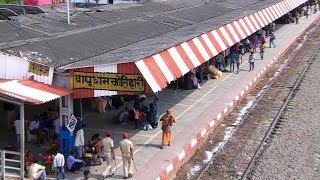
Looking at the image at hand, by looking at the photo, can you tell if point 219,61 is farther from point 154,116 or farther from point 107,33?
point 154,116

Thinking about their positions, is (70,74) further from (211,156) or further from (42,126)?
(211,156)

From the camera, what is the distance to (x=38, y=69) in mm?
14641

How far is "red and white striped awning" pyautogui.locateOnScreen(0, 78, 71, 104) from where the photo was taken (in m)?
12.9

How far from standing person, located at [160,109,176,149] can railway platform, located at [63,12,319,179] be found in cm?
27

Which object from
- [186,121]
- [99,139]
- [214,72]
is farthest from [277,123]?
[214,72]

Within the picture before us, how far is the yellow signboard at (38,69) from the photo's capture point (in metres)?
14.5

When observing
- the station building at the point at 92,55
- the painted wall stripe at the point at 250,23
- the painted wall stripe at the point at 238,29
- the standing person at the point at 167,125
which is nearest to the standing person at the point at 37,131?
the station building at the point at 92,55

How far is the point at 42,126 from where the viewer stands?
54.7ft

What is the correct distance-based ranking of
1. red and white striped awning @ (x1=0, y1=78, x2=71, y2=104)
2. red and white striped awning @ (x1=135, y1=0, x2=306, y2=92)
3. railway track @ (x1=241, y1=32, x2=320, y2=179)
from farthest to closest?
railway track @ (x1=241, y1=32, x2=320, y2=179), red and white striped awning @ (x1=135, y1=0, x2=306, y2=92), red and white striped awning @ (x1=0, y1=78, x2=71, y2=104)

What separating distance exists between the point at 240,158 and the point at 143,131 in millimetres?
4014

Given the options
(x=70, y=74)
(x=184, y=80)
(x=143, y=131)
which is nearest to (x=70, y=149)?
(x=70, y=74)

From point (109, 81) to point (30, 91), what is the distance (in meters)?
2.27

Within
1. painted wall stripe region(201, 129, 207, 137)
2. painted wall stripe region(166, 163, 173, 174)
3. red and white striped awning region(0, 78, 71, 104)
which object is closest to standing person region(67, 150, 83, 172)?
red and white striped awning region(0, 78, 71, 104)

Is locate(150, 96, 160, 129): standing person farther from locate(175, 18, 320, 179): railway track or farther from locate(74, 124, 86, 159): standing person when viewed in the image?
locate(74, 124, 86, 159): standing person
